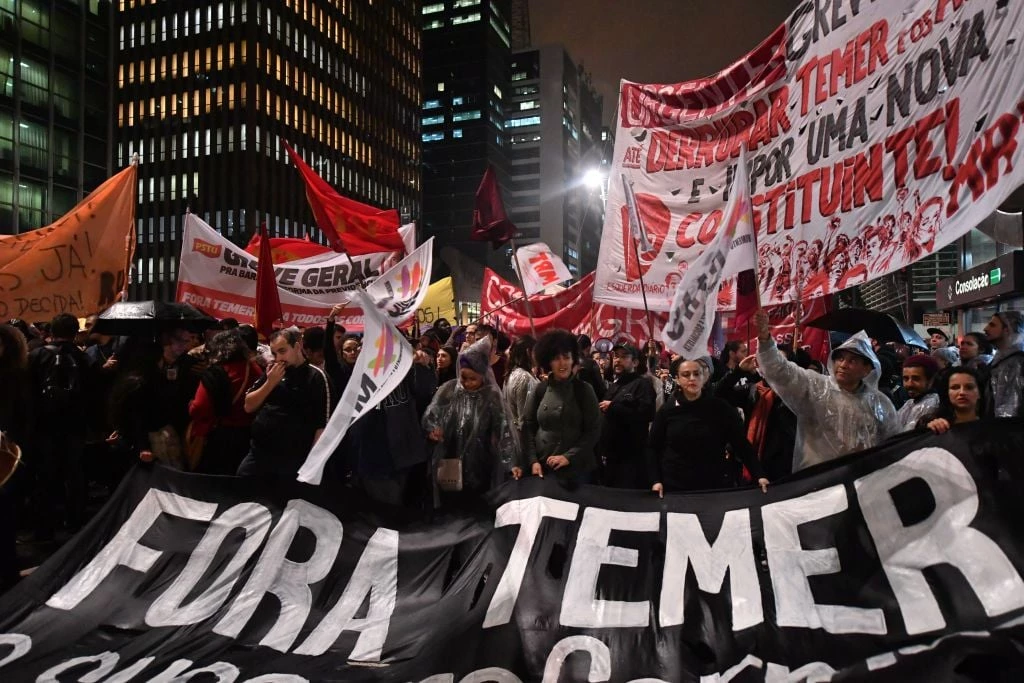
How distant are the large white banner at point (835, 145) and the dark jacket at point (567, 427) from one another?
3.82ft

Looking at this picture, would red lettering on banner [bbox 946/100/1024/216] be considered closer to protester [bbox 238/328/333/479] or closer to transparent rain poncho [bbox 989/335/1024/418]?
transparent rain poncho [bbox 989/335/1024/418]

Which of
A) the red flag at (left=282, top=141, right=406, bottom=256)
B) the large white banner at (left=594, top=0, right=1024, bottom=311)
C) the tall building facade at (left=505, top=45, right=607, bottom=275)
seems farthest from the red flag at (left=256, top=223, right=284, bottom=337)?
the tall building facade at (left=505, top=45, right=607, bottom=275)

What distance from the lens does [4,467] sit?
16.8ft

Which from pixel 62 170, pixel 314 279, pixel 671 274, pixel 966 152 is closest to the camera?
pixel 966 152

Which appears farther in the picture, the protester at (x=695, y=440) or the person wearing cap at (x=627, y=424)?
the person wearing cap at (x=627, y=424)

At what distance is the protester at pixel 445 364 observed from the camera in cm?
822

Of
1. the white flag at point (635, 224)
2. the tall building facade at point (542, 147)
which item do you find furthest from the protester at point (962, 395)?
the tall building facade at point (542, 147)

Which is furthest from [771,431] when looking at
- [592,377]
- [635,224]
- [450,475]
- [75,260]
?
[75,260]

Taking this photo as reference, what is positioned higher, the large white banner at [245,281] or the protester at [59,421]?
the large white banner at [245,281]

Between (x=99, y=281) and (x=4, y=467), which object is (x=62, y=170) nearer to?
(x=99, y=281)

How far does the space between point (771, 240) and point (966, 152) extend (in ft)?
4.89

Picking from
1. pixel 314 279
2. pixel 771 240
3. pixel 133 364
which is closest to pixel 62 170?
pixel 314 279

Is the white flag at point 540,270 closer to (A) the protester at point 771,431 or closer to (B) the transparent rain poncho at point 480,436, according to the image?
(A) the protester at point 771,431

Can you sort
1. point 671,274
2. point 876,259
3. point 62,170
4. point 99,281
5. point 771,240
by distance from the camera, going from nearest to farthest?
1. point 876,259
2. point 771,240
3. point 671,274
4. point 99,281
5. point 62,170
